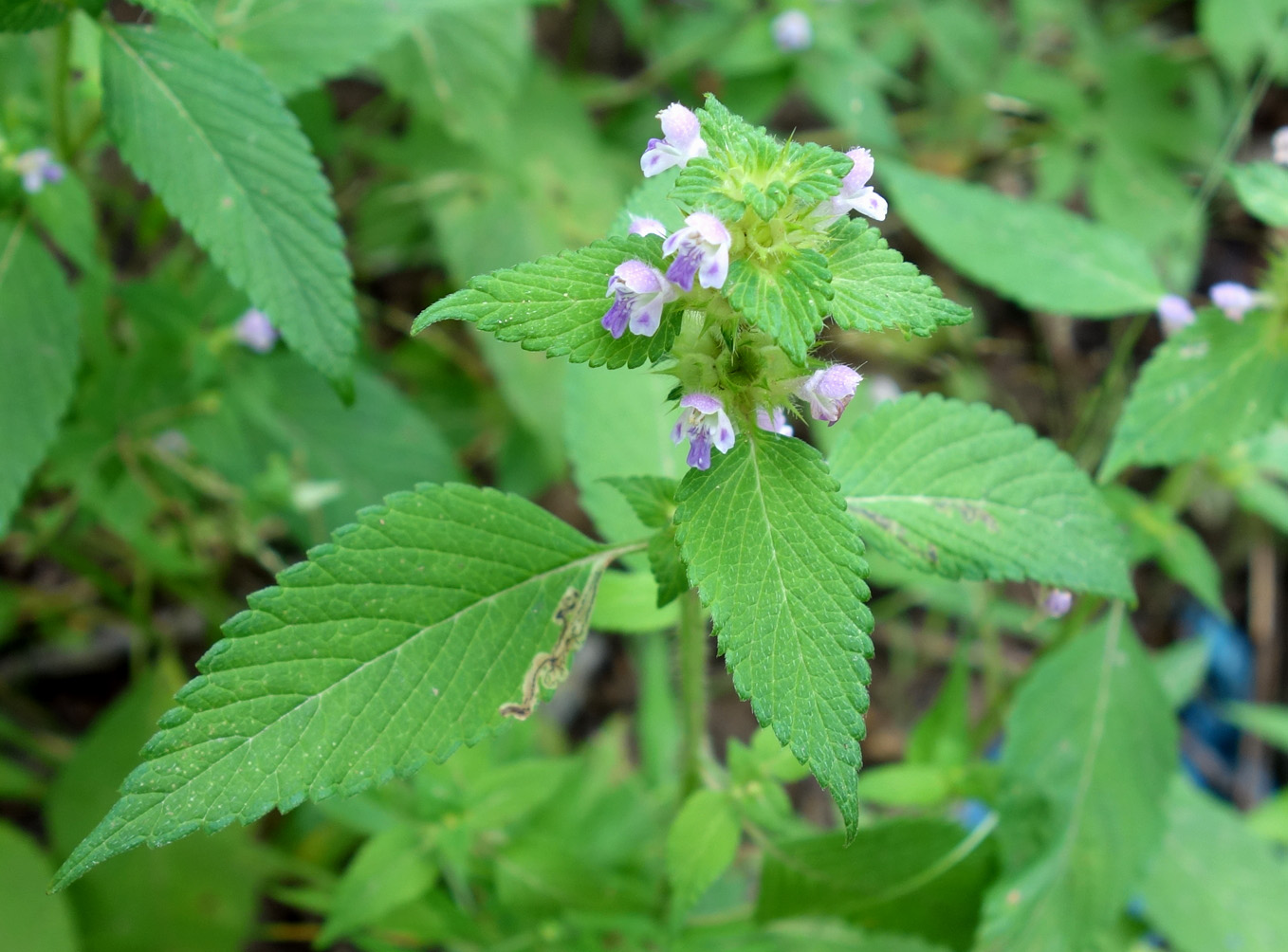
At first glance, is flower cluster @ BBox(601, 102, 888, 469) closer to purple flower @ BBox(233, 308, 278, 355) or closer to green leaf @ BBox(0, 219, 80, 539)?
green leaf @ BBox(0, 219, 80, 539)

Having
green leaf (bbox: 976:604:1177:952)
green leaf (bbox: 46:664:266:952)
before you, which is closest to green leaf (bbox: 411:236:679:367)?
green leaf (bbox: 976:604:1177:952)

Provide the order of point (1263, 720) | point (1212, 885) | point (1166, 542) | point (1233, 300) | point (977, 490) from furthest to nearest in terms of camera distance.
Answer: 1. point (1263, 720)
2. point (1212, 885)
3. point (1166, 542)
4. point (1233, 300)
5. point (977, 490)

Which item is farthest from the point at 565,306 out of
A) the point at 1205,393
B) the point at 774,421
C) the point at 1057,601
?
the point at 1205,393

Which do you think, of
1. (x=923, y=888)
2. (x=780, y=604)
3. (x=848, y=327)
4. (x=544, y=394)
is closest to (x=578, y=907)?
(x=923, y=888)

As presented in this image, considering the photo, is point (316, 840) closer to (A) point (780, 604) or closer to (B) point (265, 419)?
(B) point (265, 419)

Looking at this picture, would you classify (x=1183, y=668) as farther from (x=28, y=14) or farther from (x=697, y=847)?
(x=28, y=14)
